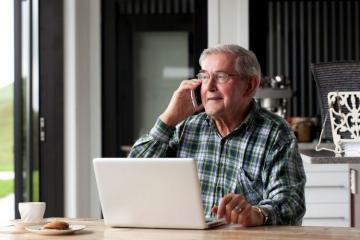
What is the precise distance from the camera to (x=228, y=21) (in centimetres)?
492

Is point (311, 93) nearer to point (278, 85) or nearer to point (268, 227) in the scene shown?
point (278, 85)

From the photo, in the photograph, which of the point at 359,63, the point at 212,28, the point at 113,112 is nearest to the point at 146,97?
the point at 113,112

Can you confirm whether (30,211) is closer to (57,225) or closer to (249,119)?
(57,225)

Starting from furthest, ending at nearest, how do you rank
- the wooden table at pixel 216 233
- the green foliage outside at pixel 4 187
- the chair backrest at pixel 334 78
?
the green foliage outside at pixel 4 187 < the chair backrest at pixel 334 78 < the wooden table at pixel 216 233

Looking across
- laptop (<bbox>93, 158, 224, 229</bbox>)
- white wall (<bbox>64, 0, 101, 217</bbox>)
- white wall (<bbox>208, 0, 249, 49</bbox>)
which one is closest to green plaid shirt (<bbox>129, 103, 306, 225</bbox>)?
laptop (<bbox>93, 158, 224, 229</bbox>)

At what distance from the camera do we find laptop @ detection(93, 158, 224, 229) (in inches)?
77.0

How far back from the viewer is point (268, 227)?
2.09m

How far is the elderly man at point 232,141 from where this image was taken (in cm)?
236

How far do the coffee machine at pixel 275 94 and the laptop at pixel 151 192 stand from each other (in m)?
2.67

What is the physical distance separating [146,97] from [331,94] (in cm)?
→ 246

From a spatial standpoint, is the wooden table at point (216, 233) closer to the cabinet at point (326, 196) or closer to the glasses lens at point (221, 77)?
the glasses lens at point (221, 77)

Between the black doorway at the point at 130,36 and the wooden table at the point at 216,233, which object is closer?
the wooden table at the point at 216,233

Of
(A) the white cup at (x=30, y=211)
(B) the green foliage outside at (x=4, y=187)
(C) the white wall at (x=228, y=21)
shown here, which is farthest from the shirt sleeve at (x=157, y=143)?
(B) the green foliage outside at (x=4, y=187)

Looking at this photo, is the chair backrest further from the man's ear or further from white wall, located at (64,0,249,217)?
white wall, located at (64,0,249,217)
